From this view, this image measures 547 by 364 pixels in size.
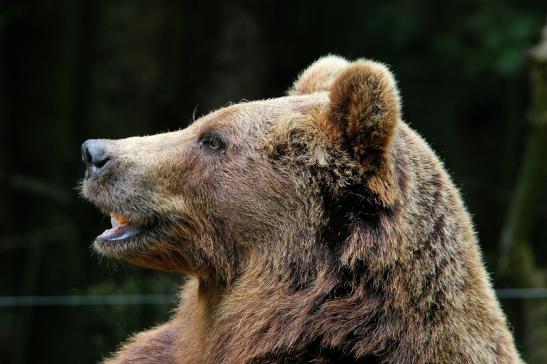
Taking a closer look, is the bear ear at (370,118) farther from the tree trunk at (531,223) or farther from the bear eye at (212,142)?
the tree trunk at (531,223)

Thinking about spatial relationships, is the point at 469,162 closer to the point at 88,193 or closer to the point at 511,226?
the point at 511,226

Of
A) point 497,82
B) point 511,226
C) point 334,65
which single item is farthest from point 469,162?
point 334,65

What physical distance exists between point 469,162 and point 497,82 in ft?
4.08

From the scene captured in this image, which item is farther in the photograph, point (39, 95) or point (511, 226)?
point (39, 95)

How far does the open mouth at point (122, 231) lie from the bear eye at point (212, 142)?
46 centimetres

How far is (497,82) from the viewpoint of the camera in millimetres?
12453

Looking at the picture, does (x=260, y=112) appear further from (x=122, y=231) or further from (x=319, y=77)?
(x=122, y=231)

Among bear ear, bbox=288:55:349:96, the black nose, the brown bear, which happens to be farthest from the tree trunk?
the black nose

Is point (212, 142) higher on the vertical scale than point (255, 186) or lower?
higher

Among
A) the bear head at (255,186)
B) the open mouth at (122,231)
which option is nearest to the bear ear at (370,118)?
the bear head at (255,186)

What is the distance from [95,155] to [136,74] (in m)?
7.00

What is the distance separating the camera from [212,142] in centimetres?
395

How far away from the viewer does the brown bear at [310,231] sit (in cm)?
358

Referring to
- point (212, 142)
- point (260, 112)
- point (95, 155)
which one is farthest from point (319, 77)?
point (95, 155)
